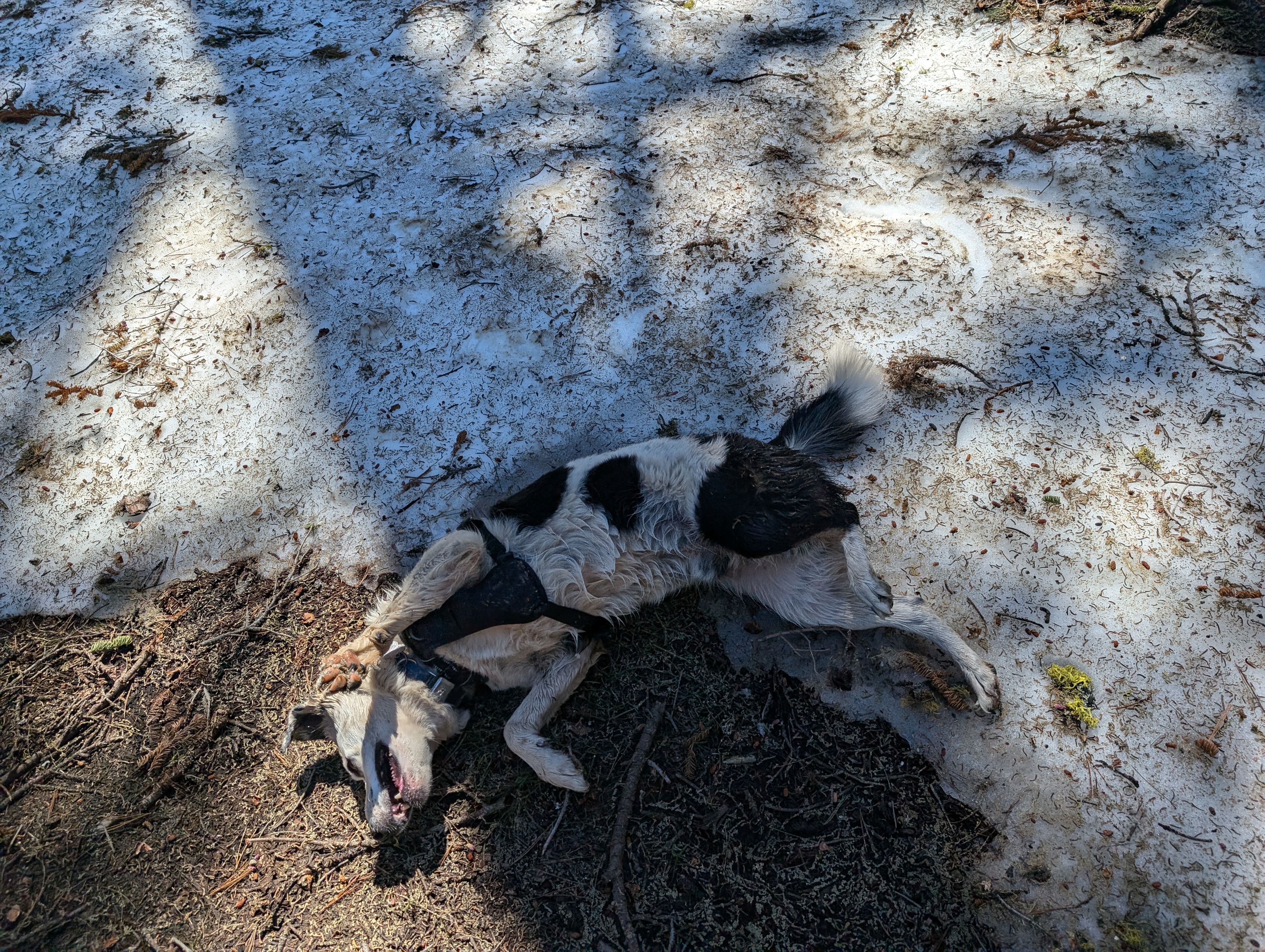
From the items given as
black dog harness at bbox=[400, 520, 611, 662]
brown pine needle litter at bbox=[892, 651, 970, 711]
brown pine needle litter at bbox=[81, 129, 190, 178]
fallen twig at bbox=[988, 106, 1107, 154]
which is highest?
brown pine needle litter at bbox=[81, 129, 190, 178]

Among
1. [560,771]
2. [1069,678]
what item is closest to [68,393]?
[560,771]

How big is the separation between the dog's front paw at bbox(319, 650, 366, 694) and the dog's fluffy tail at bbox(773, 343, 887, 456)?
90.0 inches

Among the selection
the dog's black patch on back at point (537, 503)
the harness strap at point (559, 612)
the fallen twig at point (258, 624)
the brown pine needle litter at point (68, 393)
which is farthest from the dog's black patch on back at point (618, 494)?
the brown pine needle litter at point (68, 393)

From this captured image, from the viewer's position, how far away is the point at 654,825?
2.74 meters

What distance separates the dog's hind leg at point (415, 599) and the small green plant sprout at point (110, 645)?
112 cm

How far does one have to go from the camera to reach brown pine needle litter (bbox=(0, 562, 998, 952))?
2.58 metres

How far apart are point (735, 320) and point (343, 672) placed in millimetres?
2781

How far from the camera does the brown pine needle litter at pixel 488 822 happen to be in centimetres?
258

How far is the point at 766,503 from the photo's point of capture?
2914mm

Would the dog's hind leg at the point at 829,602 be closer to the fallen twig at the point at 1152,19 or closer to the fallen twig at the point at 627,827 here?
the fallen twig at the point at 627,827

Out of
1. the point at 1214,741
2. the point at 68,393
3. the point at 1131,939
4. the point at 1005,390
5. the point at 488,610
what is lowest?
the point at 1131,939

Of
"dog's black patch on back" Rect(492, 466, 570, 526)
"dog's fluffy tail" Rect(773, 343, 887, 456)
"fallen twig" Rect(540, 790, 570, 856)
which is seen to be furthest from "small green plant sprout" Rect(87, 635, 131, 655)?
"dog's fluffy tail" Rect(773, 343, 887, 456)

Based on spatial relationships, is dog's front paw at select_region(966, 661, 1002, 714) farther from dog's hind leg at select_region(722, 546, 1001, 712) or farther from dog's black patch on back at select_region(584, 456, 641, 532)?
dog's black patch on back at select_region(584, 456, 641, 532)

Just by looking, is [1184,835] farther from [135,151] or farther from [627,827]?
[135,151]
